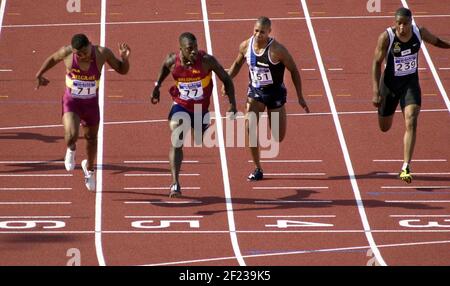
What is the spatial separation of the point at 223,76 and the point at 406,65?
225 cm

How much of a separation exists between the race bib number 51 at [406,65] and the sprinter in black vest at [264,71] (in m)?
1.18

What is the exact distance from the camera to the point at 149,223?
653 inches

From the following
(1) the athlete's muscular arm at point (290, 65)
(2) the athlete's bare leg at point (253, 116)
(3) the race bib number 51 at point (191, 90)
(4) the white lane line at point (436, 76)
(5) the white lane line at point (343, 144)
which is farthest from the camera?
(4) the white lane line at point (436, 76)

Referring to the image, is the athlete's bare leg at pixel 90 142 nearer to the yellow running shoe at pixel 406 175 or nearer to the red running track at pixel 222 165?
the red running track at pixel 222 165

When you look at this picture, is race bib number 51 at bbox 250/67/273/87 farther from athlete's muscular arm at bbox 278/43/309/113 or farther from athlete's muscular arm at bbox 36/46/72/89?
athlete's muscular arm at bbox 36/46/72/89

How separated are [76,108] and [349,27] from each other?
297 inches

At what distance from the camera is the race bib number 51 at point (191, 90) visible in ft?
56.4

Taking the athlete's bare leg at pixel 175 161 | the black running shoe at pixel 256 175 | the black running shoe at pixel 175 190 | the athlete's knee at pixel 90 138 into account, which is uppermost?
the athlete's knee at pixel 90 138

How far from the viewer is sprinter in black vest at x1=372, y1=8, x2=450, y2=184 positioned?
57.5 feet

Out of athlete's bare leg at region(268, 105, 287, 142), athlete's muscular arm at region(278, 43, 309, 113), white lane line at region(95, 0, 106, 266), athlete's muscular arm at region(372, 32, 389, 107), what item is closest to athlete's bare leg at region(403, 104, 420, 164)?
athlete's muscular arm at region(372, 32, 389, 107)

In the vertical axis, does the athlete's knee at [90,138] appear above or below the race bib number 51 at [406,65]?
below

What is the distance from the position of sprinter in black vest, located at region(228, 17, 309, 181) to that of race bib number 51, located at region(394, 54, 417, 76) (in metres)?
1.18

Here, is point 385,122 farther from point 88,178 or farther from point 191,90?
Answer: point 88,178

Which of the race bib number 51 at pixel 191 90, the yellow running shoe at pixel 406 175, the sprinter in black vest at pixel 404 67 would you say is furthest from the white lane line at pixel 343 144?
the race bib number 51 at pixel 191 90
